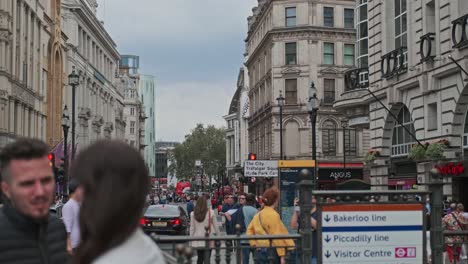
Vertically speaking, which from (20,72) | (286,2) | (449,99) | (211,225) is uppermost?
(286,2)

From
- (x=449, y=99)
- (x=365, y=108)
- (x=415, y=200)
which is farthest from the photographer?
(x=365, y=108)

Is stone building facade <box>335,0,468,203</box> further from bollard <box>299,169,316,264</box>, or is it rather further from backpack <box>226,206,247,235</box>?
bollard <box>299,169,316,264</box>

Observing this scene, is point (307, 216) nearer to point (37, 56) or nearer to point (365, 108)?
point (365, 108)

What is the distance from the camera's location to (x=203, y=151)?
15262 centimetres

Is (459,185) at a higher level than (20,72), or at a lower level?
lower

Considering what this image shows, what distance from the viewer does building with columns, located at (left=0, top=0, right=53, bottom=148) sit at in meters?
44.8

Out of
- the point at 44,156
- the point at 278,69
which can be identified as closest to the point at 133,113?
the point at 278,69

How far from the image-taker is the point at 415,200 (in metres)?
9.05

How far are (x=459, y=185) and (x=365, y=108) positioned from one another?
9555 mm

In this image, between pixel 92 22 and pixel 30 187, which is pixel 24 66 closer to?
pixel 92 22

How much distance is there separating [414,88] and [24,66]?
31176 millimetres

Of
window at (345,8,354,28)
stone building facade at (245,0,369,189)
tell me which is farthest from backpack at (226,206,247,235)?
window at (345,8,354,28)

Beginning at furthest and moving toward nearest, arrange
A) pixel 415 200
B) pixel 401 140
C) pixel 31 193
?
pixel 401 140, pixel 415 200, pixel 31 193

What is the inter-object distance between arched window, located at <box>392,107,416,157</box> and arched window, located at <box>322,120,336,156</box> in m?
30.1
